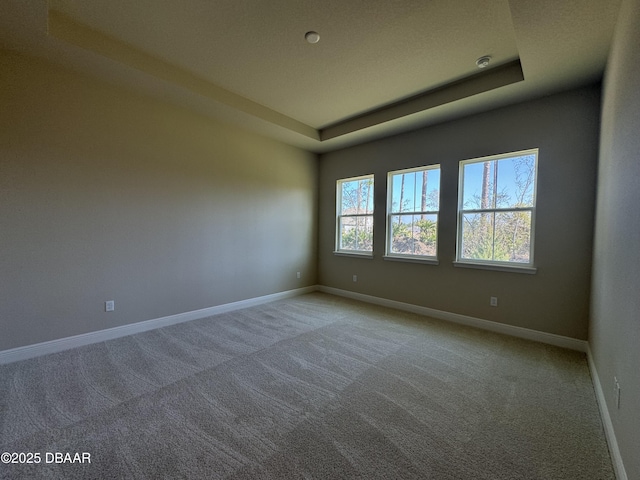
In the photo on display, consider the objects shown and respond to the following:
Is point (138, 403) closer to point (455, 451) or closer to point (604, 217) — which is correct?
point (455, 451)

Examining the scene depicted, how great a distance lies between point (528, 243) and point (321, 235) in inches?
134

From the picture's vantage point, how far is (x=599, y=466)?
1.42m

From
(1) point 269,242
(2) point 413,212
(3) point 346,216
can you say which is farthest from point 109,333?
(2) point 413,212

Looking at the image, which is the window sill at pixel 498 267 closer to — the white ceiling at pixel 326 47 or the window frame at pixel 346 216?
the window frame at pixel 346 216

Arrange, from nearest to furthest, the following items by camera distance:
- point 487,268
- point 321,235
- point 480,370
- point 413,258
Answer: point 480,370
point 487,268
point 413,258
point 321,235

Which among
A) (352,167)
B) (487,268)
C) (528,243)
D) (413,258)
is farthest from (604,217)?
(352,167)

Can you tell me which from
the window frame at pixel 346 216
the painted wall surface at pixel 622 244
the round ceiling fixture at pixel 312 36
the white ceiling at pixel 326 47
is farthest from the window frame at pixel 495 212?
the round ceiling fixture at pixel 312 36

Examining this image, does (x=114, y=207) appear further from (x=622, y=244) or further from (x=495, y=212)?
(x=495, y=212)

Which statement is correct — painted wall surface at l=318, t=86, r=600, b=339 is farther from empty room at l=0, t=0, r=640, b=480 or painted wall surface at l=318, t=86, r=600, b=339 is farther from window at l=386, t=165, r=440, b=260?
window at l=386, t=165, r=440, b=260

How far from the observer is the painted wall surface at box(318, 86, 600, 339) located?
2824mm

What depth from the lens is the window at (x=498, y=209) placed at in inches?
126

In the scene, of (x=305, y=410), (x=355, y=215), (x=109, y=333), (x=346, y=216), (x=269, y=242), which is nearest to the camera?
(x=305, y=410)

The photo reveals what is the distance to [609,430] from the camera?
160cm

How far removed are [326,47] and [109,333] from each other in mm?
3796
